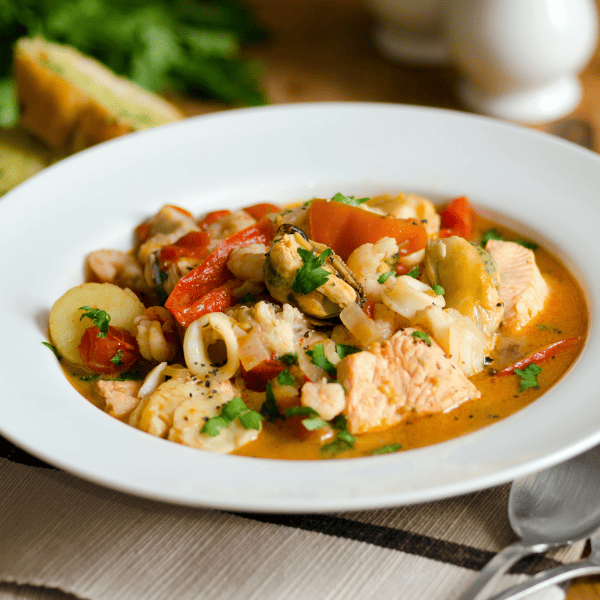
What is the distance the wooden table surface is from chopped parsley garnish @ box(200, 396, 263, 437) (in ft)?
14.1

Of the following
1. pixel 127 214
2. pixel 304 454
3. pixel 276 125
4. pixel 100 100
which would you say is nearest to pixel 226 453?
pixel 304 454

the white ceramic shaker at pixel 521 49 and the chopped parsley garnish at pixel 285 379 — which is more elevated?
the white ceramic shaker at pixel 521 49

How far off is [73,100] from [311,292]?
3.86 meters

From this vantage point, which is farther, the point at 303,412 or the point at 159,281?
the point at 159,281

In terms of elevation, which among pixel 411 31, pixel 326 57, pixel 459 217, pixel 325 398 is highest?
pixel 411 31

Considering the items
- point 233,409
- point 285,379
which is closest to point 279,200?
point 285,379

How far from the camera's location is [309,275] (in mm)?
3176

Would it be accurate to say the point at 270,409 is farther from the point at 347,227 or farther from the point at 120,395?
the point at 347,227

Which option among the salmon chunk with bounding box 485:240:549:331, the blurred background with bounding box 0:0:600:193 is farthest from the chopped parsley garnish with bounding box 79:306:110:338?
the blurred background with bounding box 0:0:600:193

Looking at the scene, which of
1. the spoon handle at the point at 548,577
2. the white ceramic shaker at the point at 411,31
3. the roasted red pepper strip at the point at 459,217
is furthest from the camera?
the white ceramic shaker at the point at 411,31

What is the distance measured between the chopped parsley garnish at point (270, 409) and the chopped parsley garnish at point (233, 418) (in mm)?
69

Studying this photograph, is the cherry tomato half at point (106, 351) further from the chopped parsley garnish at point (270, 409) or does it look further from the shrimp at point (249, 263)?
the chopped parsley garnish at point (270, 409)

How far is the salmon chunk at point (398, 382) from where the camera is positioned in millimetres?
2986

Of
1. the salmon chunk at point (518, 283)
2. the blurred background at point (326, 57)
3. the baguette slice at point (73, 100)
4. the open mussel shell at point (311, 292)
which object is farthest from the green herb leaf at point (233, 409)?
the blurred background at point (326, 57)
